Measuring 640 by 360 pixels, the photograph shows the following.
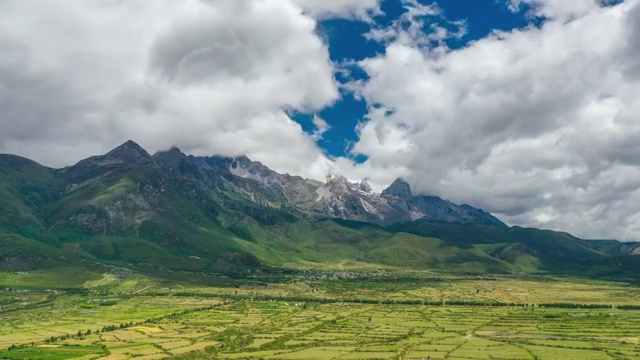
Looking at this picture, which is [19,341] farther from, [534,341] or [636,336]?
[636,336]

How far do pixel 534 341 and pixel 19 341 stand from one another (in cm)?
17551

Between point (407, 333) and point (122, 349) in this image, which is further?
point (407, 333)

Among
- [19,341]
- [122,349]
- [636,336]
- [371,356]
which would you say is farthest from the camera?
[636,336]

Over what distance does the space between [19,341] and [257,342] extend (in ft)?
264

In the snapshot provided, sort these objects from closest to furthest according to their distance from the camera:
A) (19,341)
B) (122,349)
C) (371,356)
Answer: (371,356) < (122,349) < (19,341)

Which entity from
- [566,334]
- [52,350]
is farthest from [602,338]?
[52,350]

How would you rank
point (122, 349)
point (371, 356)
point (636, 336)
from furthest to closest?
point (636, 336) < point (122, 349) < point (371, 356)

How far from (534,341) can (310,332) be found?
79.9 metres

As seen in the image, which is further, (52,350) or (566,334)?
(566,334)

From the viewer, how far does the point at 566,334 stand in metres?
192

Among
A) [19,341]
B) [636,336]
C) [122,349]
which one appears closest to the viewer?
[122,349]

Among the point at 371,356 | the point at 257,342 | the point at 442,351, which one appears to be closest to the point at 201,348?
the point at 257,342

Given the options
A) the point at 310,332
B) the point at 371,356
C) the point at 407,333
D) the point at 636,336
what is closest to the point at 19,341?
the point at 310,332

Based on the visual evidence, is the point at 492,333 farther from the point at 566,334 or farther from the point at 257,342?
the point at 257,342
